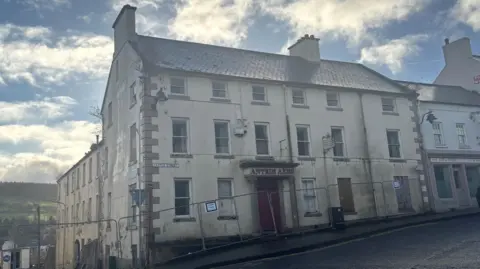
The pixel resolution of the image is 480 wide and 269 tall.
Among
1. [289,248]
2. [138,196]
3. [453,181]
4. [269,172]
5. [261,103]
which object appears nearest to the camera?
[289,248]

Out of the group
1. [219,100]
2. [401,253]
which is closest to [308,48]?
[219,100]

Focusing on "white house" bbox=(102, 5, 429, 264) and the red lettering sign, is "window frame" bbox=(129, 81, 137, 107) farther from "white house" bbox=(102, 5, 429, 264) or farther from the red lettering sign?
the red lettering sign

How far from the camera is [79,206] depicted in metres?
35.4

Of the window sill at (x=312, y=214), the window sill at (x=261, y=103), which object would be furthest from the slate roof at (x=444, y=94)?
the window sill at (x=312, y=214)

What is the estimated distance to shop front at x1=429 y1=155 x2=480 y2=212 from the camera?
2886 cm

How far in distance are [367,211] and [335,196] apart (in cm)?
229

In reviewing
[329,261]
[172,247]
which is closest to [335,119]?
[172,247]

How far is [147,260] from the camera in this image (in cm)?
1925

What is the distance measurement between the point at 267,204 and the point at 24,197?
94.2 metres

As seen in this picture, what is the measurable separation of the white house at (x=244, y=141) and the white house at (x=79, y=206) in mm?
3463

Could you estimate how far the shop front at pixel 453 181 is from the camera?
28856 millimetres

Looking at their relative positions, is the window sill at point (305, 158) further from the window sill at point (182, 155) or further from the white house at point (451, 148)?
the white house at point (451, 148)

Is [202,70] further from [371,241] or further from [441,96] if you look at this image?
[441,96]

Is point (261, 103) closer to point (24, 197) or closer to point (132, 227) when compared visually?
point (132, 227)
